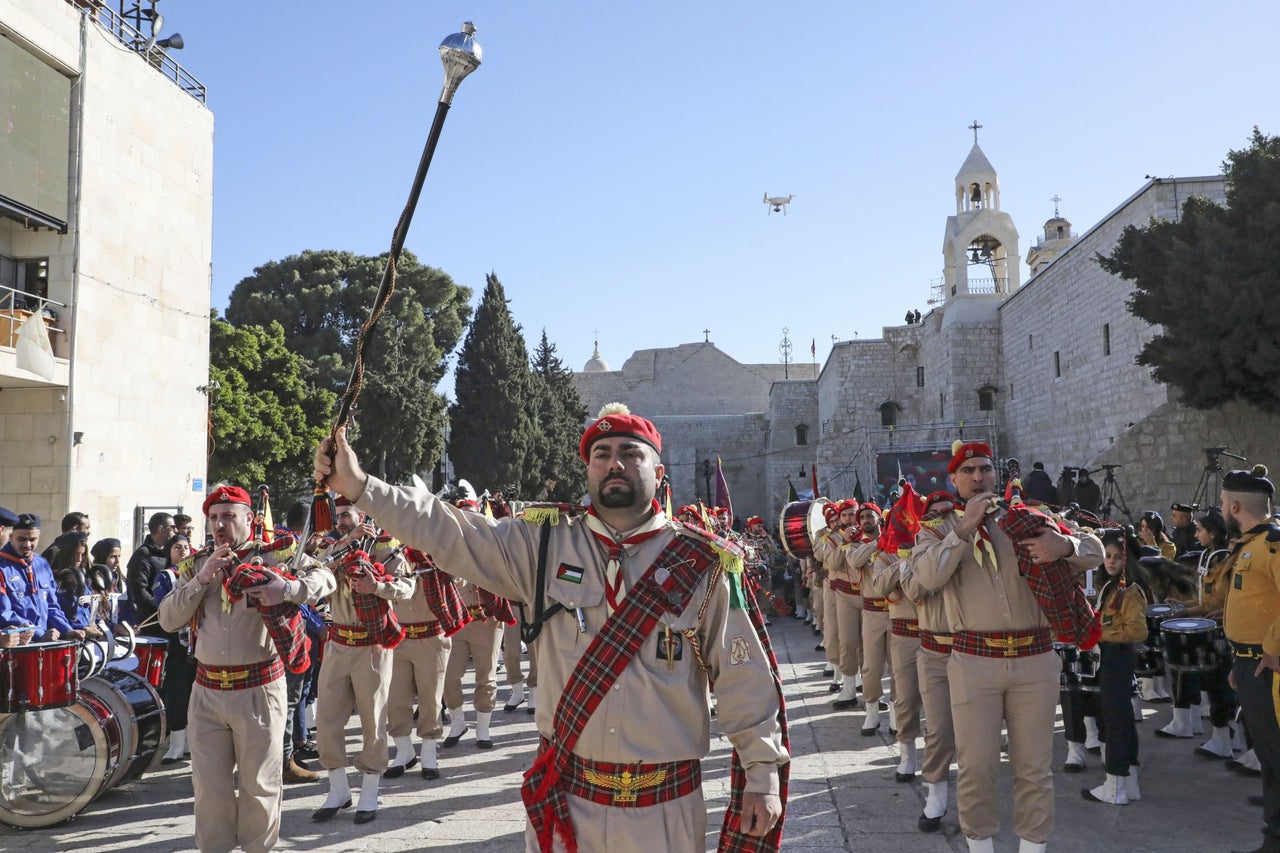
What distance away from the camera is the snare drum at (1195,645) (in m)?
7.17

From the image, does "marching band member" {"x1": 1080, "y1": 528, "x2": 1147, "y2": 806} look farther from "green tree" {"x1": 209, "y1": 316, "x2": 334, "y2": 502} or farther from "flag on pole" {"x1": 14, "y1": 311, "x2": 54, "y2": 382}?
"green tree" {"x1": 209, "y1": 316, "x2": 334, "y2": 502}

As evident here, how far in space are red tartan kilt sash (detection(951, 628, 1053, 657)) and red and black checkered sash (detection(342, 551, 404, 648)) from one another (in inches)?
152

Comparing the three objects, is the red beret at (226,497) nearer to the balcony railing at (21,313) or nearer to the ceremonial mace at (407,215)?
the ceremonial mace at (407,215)

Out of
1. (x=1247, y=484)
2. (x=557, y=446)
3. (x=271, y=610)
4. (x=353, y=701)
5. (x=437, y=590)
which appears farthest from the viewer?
(x=557, y=446)

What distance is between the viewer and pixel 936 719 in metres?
5.86

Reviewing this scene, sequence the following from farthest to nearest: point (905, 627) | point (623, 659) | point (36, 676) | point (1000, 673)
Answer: point (905, 627) < point (36, 676) < point (1000, 673) < point (623, 659)

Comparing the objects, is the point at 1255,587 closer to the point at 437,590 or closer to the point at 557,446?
the point at 437,590

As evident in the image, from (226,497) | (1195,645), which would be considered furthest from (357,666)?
(1195,645)

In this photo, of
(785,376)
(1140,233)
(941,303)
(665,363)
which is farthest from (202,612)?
(785,376)

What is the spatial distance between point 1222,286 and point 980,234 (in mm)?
21605

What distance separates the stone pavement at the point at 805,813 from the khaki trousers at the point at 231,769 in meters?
0.84

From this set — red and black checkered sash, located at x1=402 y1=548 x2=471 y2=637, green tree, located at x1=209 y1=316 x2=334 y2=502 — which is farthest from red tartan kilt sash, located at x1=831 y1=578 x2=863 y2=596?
green tree, located at x1=209 y1=316 x2=334 y2=502

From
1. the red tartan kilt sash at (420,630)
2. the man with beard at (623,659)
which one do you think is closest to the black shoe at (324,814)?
the red tartan kilt sash at (420,630)

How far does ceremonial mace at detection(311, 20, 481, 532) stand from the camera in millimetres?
2961
